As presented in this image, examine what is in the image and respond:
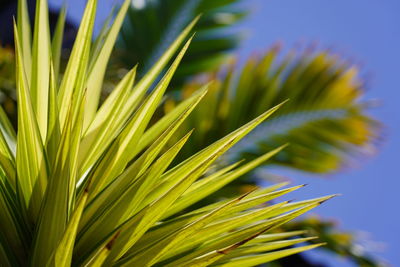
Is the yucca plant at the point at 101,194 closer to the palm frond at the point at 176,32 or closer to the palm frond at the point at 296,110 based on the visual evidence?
the palm frond at the point at 296,110

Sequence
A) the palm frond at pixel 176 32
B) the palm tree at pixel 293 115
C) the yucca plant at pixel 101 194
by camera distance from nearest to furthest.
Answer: the yucca plant at pixel 101 194, the palm tree at pixel 293 115, the palm frond at pixel 176 32

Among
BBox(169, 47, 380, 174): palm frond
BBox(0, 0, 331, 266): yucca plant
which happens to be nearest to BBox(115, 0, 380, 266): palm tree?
BBox(169, 47, 380, 174): palm frond

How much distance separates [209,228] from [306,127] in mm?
2752

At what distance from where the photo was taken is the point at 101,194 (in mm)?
987

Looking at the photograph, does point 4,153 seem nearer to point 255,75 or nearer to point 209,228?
point 209,228

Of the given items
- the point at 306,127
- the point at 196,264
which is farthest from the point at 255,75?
the point at 196,264

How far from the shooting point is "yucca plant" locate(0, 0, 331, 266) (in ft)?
2.84

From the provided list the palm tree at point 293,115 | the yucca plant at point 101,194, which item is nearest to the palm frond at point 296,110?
the palm tree at point 293,115

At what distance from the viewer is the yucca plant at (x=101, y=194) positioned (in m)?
0.87

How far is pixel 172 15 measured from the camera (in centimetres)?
415

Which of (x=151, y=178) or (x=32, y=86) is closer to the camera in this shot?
(x=151, y=178)

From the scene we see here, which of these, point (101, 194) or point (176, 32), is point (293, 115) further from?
point (101, 194)

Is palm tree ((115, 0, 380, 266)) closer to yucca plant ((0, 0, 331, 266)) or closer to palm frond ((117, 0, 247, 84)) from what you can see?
palm frond ((117, 0, 247, 84))

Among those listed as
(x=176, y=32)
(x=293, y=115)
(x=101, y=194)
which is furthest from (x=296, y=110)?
(x=101, y=194)
